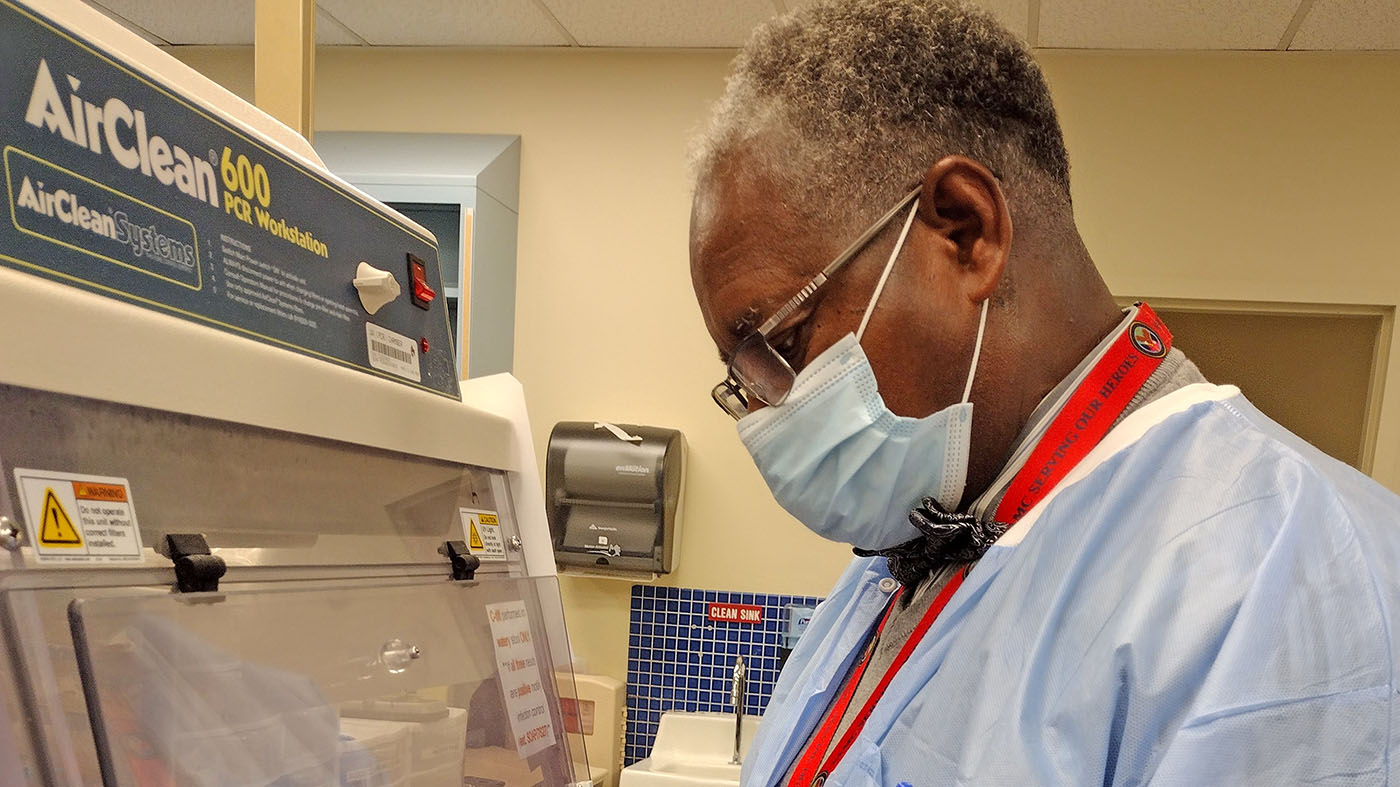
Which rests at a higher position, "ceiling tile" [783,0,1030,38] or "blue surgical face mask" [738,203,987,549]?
"ceiling tile" [783,0,1030,38]

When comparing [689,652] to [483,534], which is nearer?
[483,534]

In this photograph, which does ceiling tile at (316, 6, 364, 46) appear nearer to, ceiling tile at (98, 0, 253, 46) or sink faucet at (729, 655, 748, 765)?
ceiling tile at (98, 0, 253, 46)

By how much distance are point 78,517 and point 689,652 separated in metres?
3.04

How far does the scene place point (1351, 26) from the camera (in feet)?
10.1

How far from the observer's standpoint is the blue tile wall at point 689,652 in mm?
3469

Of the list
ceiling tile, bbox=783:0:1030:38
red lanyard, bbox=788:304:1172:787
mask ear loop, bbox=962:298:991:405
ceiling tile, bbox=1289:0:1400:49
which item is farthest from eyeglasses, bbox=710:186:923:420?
ceiling tile, bbox=1289:0:1400:49

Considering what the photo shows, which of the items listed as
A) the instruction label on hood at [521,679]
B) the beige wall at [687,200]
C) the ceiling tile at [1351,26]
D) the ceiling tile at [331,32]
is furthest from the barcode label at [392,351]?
the ceiling tile at [1351,26]

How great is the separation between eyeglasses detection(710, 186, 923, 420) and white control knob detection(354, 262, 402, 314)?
32cm

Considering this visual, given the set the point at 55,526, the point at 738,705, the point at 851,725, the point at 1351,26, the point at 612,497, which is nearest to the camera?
the point at 55,526

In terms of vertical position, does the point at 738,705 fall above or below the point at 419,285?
below

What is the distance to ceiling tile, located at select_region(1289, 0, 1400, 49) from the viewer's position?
116 inches

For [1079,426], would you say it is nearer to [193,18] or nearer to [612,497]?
[612,497]

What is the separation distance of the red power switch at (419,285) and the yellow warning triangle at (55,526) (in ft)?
1.55

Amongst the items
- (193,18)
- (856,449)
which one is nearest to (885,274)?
(856,449)
